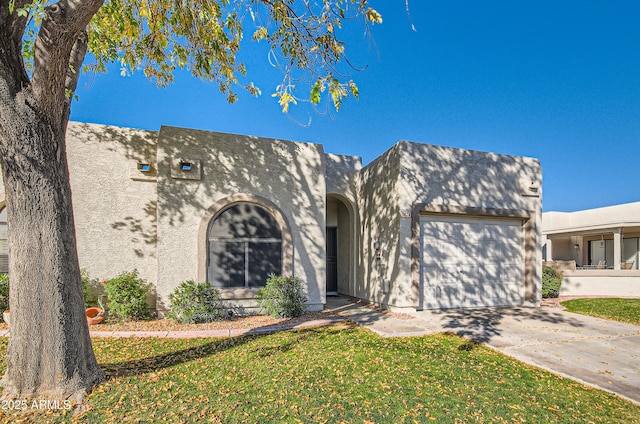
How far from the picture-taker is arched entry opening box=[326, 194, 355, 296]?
39.9 feet

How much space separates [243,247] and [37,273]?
200 inches

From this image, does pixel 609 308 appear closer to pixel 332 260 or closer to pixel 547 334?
pixel 547 334

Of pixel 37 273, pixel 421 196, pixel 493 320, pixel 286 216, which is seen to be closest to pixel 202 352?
pixel 37 273

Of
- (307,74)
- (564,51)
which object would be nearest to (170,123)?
(307,74)

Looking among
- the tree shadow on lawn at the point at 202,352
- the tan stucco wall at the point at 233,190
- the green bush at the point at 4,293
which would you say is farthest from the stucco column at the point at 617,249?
the green bush at the point at 4,293

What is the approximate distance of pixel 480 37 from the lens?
11258 mm

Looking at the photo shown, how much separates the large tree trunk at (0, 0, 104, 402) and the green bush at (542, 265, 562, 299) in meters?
14.2

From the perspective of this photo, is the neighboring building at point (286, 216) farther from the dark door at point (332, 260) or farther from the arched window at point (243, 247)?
the dark door at point (332, 260)

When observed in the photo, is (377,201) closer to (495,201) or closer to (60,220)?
(495,201)

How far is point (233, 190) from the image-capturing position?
8.81 m

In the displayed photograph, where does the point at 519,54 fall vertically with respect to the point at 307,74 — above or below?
above

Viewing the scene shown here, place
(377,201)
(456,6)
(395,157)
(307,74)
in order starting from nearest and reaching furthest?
(307,74) → (456,6) → (395,157) → (377,201)

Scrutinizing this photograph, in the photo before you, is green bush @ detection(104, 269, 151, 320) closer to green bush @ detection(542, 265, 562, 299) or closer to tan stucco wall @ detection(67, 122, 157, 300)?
tan stucco wall @ detection(67, 122, 157, 300)

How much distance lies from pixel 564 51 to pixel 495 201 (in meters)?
6.48
